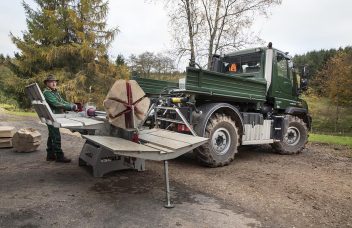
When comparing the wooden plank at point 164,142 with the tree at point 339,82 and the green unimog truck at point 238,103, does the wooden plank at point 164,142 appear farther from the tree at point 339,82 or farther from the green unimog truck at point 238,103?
the tree at point 339,82

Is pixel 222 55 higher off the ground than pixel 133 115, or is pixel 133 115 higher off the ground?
pixel 222 55

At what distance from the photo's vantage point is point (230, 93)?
674cm

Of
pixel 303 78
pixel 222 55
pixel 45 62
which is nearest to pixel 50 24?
pixel 45 62

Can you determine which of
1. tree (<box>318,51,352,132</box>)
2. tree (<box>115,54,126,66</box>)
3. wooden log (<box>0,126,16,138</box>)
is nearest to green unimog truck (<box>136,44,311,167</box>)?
wooden log (<box>0,126,16,138</box>)

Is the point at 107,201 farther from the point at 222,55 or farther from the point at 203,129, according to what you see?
the point at 222,55

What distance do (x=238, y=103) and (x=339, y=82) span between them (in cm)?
2307

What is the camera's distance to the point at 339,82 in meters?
26.9

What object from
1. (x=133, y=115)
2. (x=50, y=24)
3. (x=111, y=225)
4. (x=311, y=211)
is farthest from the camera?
(x=50, y=24)

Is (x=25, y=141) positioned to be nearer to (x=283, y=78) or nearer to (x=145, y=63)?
(x=283, y=78)

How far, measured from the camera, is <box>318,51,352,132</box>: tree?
2638 cm

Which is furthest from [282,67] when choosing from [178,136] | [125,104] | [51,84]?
[51,84]

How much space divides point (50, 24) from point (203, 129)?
66.3ft

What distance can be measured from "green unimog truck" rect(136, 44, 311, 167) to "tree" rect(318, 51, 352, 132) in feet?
66.0

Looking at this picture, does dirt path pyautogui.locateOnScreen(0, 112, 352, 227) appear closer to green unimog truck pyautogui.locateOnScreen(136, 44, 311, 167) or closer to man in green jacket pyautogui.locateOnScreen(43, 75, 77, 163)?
man in green jacket pyautogui.locateOnScreen(43, 75, 77, 163)
